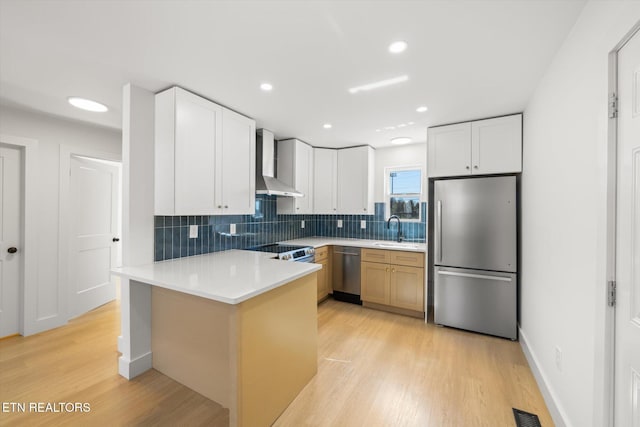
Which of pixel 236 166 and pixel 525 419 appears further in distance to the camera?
pixel 236 166

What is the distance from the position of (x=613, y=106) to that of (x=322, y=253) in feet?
10.2

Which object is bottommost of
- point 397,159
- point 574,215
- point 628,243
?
point 628,243

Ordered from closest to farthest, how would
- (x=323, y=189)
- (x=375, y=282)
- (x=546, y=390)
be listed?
(x=546, y=390), (x=375, y=282), (x=323, y=189)

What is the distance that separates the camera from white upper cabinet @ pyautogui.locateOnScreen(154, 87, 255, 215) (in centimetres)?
213

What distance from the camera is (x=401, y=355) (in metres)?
2.43

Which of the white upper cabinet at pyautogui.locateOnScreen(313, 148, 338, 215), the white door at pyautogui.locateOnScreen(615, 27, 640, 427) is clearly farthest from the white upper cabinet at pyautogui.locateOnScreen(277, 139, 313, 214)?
the white door at pyautogui.locateOnScreen(615, 27, 640, 427)

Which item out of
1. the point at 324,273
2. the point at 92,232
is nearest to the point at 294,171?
the point at 324,273

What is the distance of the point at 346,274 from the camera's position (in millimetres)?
3822

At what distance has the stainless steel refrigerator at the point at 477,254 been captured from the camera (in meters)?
2.68

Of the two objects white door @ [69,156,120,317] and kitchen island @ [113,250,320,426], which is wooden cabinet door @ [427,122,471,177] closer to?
kitchen island @ [113,250,320,426]

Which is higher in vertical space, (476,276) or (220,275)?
(220,275)

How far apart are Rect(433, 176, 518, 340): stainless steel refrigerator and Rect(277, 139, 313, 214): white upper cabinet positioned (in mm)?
1892

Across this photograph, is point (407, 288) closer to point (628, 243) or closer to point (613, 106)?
point (628, 243)

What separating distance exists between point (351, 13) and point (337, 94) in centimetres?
95
